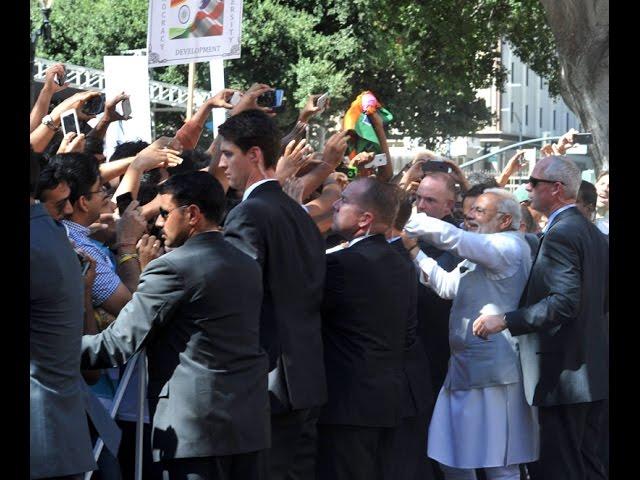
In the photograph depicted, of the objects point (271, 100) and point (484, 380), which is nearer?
point (484, 380)

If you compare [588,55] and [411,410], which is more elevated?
[588,55]

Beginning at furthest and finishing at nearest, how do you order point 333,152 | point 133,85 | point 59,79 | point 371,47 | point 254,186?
point 371,47, point 133,85, point 333,152, point 59,79, point 254,186

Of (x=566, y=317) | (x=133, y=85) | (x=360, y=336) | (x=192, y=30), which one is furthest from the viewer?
(x=133, y=85)

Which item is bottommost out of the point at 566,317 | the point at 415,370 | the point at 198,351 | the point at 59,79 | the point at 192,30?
the point at 415,370

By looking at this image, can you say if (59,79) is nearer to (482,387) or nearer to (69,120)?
(69,120)

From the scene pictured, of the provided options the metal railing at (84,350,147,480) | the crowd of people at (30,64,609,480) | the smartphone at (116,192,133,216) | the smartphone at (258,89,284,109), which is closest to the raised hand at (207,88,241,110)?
the crowd of people at (30,64,609,480)

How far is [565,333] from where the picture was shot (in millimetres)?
7633

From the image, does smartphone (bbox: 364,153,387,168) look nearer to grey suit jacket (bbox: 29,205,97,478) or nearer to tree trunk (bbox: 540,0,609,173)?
Answer: grey suit jacket (bbox: 29,205,97,478)

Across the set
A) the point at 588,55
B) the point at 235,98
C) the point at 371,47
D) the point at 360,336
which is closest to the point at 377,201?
the point at 360,336

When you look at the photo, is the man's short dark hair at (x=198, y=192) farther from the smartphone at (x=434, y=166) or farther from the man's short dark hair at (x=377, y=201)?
the smartphone at (x=434, y=166)

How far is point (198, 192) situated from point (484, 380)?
2872mm

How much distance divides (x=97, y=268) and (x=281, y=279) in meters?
0.86
